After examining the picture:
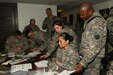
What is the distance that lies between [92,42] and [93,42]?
12mm

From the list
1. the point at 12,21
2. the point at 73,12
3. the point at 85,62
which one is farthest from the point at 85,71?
the point at 73,12

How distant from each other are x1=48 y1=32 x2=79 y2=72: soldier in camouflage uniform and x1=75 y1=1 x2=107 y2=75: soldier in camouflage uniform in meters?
0.09

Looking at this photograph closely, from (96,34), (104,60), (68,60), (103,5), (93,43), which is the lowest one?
(104,60)

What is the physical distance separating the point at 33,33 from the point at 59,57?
1.86 meters

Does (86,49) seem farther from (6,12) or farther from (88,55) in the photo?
(6,12)

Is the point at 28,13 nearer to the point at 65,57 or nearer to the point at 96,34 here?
the point at 65,57

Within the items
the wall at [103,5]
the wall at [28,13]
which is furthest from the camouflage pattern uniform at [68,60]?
the wall at [103,5]

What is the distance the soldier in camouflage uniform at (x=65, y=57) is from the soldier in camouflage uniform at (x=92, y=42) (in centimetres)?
9

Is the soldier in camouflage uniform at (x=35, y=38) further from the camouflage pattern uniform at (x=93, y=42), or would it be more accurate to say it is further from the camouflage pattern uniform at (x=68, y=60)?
the camouflage pattern uniform at (x=93, y=42)

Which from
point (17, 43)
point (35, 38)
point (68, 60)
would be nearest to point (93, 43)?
point (68, 60)

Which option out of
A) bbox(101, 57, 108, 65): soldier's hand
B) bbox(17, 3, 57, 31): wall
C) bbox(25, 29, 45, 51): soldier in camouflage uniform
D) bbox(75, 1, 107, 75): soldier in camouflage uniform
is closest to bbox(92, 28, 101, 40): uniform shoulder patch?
bbox(75, 1, 107, 75): soldier in camouflage uniform

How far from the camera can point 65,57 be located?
2.25 m

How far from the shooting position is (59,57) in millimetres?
2389

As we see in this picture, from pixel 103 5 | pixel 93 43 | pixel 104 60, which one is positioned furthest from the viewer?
pixel 103 5
